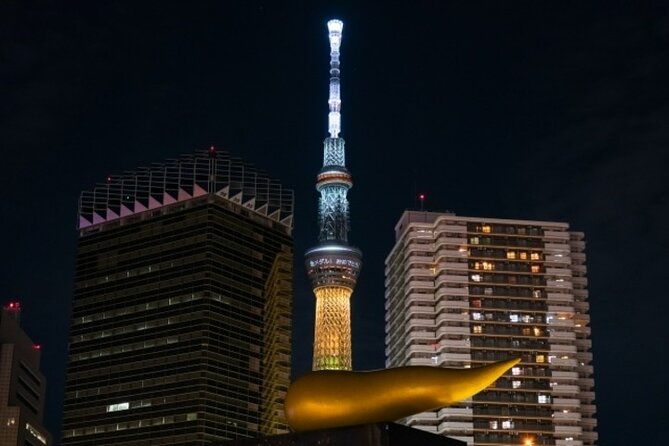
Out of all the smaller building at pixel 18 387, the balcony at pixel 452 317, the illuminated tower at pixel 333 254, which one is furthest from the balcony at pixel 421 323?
the smaller building at pixel 18 387

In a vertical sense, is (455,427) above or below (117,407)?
below

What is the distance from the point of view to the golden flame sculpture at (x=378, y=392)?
39094mm

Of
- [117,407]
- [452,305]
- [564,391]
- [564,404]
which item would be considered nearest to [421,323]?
[452,305]

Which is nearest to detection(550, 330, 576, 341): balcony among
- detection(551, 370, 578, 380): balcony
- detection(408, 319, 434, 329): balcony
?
detection(551, 370, 578, 380): balcony

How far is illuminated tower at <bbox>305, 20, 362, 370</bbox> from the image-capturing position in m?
146

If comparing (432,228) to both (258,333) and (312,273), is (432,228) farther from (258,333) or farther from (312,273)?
(258,333)

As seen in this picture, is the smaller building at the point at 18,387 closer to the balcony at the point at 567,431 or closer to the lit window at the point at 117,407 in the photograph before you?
the lit window at the point at 117,407

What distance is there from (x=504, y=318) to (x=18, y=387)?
6384 centimetres

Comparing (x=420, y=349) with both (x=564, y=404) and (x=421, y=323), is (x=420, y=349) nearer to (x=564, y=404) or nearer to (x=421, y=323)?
(x=421, y=323)

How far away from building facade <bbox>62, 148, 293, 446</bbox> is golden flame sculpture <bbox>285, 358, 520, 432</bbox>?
117 meters

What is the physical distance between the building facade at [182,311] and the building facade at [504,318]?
2147 centimetres

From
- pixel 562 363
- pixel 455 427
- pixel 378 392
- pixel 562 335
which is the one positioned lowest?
pixel 378 392

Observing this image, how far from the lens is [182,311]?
535ft

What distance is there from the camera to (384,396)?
128ft
